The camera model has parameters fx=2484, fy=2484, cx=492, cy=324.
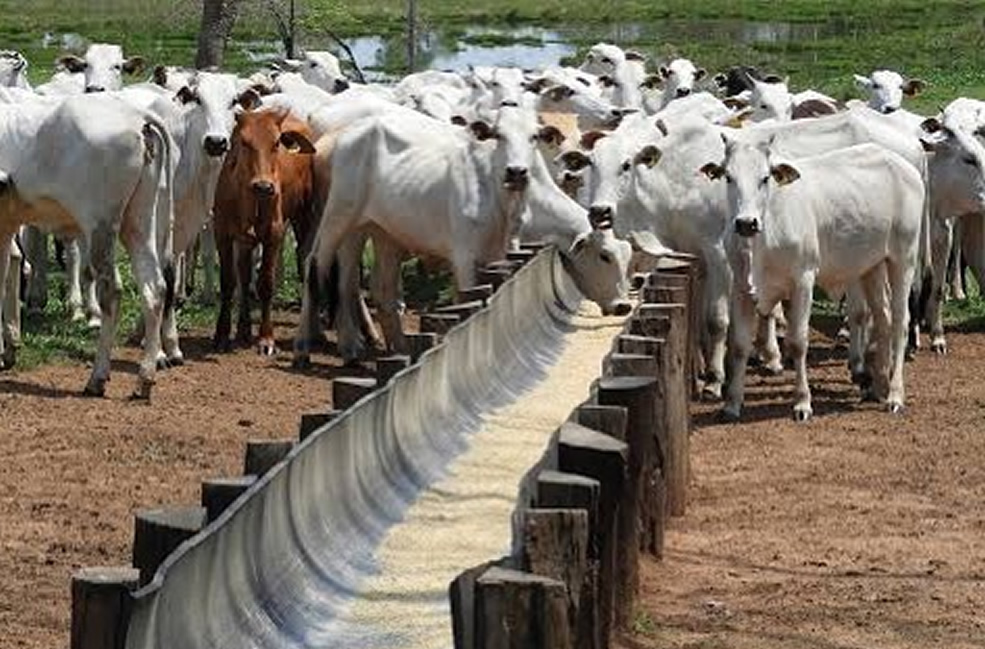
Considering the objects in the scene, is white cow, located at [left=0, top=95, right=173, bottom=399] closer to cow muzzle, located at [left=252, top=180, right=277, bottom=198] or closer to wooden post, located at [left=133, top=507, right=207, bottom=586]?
cow muzzle, located at [left=252, top=180, right=277, bottom=198]

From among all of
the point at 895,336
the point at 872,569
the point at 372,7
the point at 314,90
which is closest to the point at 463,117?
the point at 314,90

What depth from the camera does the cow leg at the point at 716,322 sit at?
17.5 metres

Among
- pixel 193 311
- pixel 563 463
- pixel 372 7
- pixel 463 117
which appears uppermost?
pixel 563 463

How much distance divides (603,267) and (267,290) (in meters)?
2.75

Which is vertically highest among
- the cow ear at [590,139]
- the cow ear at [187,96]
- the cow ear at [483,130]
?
the cow ear at [187,96]

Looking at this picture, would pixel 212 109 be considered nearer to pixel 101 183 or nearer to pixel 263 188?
pixel 263 188

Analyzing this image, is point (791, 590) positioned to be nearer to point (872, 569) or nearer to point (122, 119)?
point (872, 569)

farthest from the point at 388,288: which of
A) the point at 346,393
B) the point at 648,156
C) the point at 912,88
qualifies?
the point at 346,393

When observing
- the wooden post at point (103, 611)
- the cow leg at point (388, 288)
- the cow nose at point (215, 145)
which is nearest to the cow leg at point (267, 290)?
the cow leg at point (388, 288)

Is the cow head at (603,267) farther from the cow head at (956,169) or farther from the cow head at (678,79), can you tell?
the cow head at (678,79)

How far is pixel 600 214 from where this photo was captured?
17.9 m

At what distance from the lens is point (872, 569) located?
10.9 metres

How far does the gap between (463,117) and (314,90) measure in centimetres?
255

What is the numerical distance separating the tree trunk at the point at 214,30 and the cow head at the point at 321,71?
22.9ft
